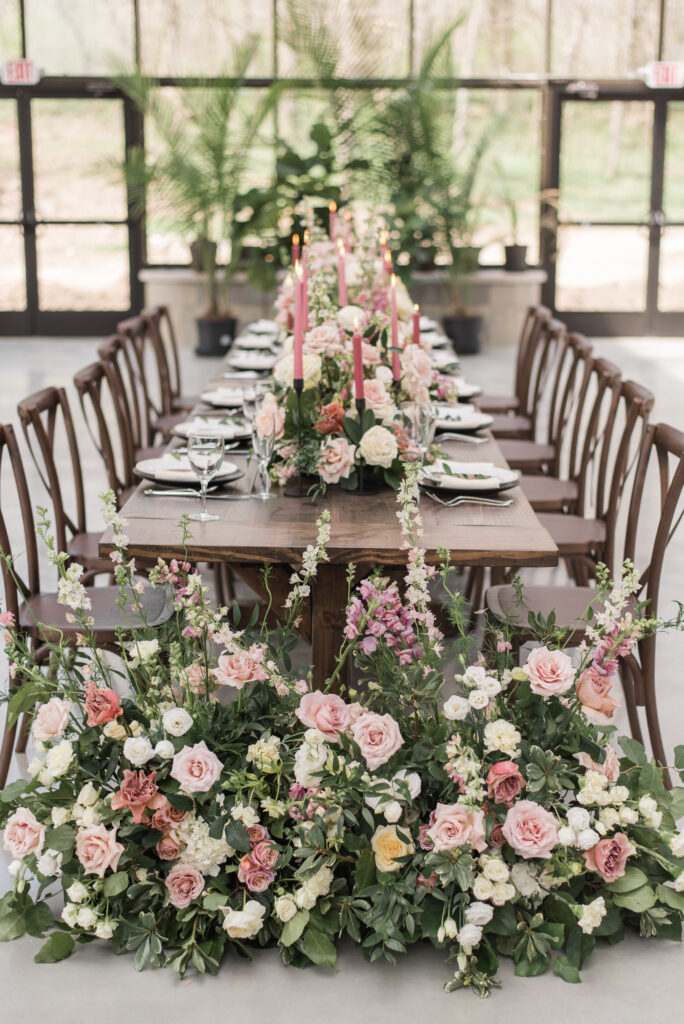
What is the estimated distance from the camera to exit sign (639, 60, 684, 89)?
39.3 ft

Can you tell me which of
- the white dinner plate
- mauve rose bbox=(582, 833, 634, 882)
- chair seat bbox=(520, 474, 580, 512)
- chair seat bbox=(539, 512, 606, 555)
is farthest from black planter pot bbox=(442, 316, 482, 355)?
mauve rose bbox=(582, 833, 634, 882)

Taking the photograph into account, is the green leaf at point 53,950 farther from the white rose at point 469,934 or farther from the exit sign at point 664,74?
the exit sign at point 664,74

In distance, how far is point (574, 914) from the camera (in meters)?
2.50

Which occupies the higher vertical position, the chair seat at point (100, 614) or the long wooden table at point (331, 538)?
the long wooden table at point (331, 538)

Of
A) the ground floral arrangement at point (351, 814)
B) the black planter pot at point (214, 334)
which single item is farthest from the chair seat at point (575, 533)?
the black planter pot at point (214, 334)

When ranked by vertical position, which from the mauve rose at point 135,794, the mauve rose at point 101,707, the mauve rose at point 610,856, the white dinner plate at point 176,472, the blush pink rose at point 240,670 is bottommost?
the mauve rose at point 610,856

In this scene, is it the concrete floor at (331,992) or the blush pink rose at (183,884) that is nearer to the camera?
the concrete floor at (331,992)

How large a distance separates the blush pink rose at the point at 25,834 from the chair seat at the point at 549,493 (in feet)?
7.30

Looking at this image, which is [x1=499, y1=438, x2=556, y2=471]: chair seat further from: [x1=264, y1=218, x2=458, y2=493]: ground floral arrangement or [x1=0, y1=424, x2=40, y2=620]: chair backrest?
[x1=0, y1=424, x2=40, y2=620]: chair backrest

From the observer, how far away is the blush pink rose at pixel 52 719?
2.54 m

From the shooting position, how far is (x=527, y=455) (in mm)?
5113

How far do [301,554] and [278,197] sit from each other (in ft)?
27.1

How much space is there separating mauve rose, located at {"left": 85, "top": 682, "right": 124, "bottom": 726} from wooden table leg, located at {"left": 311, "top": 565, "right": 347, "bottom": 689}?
653mm

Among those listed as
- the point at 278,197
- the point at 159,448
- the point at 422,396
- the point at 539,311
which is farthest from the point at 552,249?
the point at 422,396
